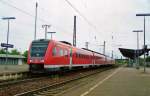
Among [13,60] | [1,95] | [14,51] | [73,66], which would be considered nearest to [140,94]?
[1,95]

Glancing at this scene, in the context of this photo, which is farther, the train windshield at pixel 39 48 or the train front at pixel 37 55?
the train windshield at pixel 39 48

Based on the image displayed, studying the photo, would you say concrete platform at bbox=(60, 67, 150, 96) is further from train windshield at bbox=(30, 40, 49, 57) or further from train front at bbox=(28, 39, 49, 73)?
train windshield at bbox=(30, 40, 49, 57)

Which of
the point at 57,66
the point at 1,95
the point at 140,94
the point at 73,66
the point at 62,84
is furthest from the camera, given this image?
the point at 73,66

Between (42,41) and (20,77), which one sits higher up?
A: (42,41)

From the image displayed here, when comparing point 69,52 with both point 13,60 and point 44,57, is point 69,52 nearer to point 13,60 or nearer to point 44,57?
point 44,57

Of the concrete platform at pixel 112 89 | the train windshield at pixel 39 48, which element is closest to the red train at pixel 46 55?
the train windshield at pixel 39 48

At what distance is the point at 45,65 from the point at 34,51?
1.85 meters

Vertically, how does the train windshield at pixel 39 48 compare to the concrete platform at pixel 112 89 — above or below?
above

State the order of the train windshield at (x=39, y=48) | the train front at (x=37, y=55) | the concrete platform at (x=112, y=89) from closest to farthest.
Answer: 1. the concrete platform at (x=112, y=89)
2. the train front at (x=37, y=55)
3. the train windshield at (x=39, y=48)

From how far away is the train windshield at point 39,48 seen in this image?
27.5m

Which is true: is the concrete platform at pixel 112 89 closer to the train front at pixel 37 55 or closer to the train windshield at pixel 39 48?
the train front at pixel 37 55

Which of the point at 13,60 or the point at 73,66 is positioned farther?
the point at 13,60

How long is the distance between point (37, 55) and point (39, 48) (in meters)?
0.71

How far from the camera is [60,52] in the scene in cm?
3038
